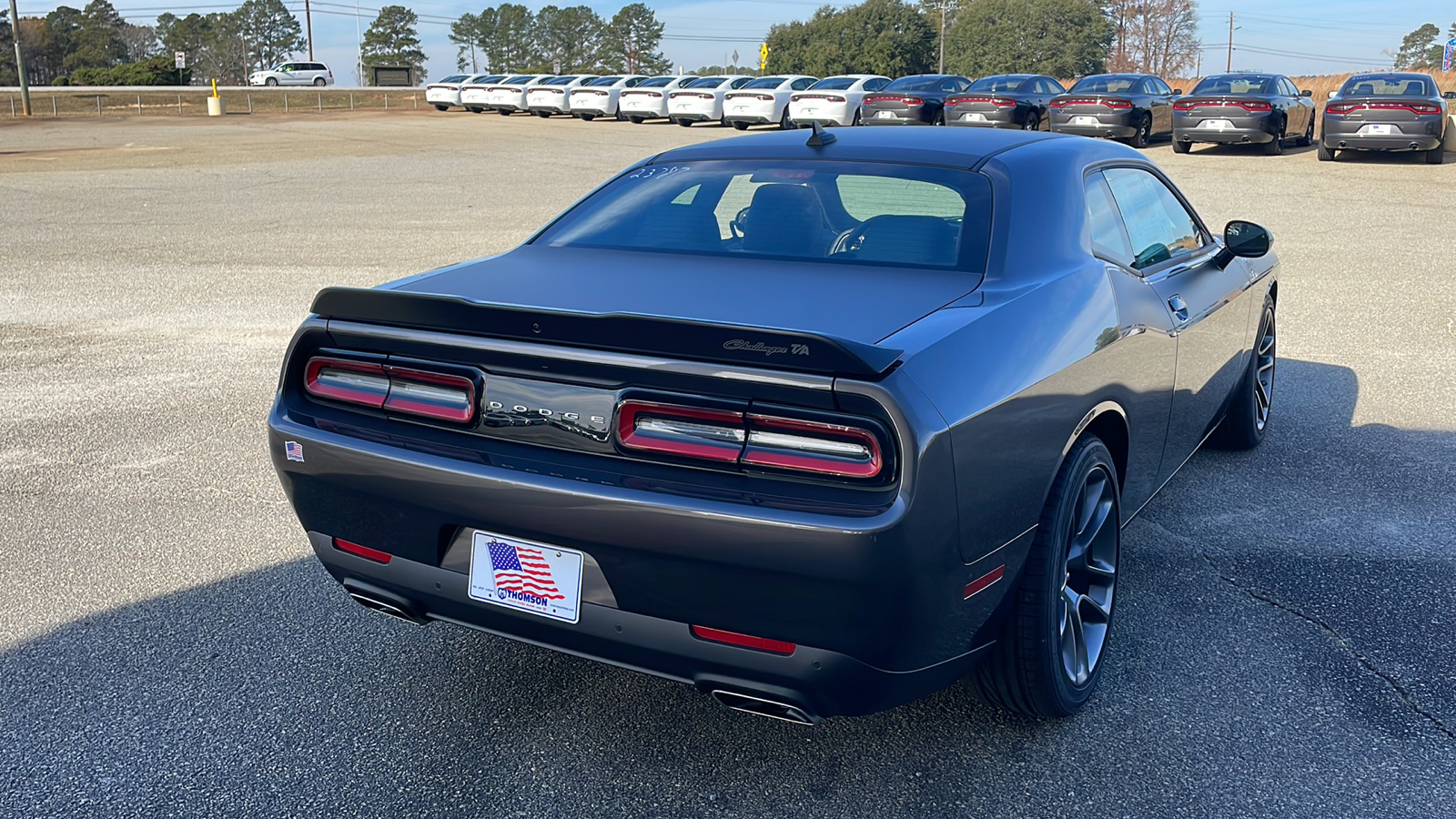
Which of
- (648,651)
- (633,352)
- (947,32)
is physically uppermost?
(947,32)

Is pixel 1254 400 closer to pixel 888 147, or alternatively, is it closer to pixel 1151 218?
pixel 1151 218

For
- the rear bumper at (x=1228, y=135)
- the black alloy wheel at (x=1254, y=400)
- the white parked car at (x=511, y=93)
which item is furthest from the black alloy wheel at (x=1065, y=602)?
the white parked car at (x=511, y=93)

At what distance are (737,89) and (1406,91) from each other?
17081 millimetres

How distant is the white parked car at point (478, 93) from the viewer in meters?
40.7

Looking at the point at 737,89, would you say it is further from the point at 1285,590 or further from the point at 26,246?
the point at 1285,590

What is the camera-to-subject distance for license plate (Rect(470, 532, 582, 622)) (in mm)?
2539

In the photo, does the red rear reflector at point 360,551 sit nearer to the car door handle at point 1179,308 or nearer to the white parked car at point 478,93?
the car door handle at point 1179,308

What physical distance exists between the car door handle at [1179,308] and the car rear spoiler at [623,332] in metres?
1.70

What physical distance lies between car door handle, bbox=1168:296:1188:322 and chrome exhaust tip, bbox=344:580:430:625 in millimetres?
2430

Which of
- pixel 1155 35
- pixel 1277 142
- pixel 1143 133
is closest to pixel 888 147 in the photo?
pixel 1277 142

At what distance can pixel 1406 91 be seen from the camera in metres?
19.0

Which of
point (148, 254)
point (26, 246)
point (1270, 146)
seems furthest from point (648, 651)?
point (1270, 146)

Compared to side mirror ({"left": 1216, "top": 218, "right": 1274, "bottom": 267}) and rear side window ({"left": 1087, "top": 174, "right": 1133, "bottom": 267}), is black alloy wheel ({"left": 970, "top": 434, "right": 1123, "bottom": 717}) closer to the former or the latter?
rear side window ({"left": 1087, "top": 174, "right": 1133, "bottom": 267})

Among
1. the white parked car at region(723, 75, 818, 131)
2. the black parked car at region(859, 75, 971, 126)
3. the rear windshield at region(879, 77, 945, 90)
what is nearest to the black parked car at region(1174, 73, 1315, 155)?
the black parked car at region(859, 75, 971, 126)
